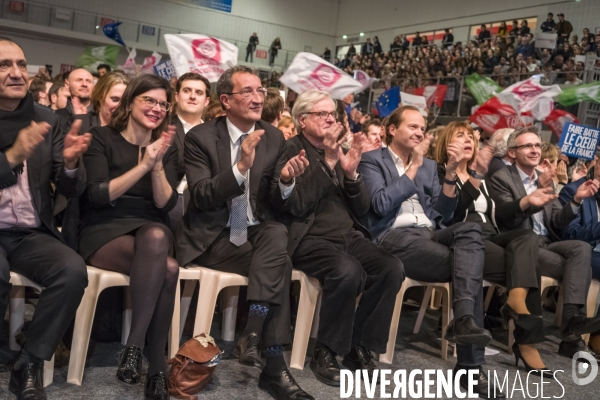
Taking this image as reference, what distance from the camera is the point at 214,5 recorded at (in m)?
21.9

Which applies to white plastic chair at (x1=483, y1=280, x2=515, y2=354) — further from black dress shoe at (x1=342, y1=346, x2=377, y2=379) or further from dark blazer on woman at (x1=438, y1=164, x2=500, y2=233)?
black dress shoe at (x1=342, y1=346, x2=377, y2=379)

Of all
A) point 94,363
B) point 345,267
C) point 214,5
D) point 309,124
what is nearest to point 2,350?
point 94,363

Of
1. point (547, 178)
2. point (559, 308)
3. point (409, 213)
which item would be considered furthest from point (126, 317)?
point (559, 308)

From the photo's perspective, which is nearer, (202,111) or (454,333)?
(454,333)

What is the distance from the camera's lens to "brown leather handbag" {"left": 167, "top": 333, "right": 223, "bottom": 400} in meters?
2.51

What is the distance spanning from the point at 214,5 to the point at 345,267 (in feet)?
66.8

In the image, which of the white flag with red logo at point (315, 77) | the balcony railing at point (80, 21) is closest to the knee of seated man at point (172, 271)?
the white flag with red logo at point (315, 77)

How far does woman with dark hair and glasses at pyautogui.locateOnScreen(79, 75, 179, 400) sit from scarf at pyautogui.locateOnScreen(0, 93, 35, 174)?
290 millimetres

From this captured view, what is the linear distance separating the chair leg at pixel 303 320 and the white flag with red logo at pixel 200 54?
11.5ft

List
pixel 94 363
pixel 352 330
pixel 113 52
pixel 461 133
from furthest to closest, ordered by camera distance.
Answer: pixel 113 52, pixel 461 133, pixel 352 330, pixel 94 363

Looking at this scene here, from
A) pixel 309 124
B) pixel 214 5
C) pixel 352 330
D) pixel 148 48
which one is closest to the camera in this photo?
pixel 352 330

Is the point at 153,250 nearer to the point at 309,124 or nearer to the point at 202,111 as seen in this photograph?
the point at 309,124

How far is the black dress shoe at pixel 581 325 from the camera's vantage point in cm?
358

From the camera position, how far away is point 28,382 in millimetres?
2328
